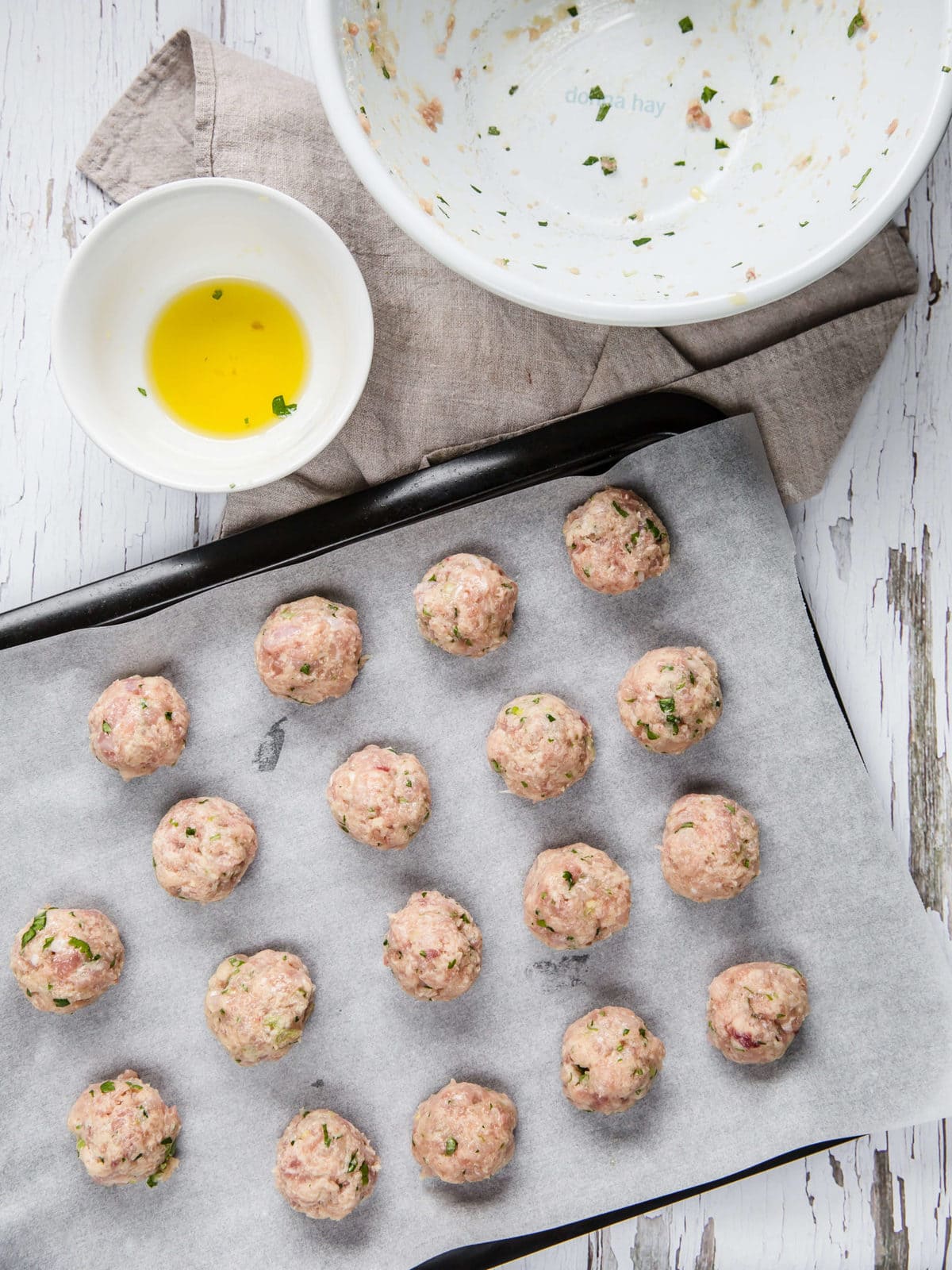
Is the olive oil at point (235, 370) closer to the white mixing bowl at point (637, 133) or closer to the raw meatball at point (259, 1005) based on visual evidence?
the white mixing bowl at point (637, 133)

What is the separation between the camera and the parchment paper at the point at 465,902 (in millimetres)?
2012

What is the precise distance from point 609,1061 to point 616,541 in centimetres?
98

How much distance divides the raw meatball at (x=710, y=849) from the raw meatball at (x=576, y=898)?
0.38 ft

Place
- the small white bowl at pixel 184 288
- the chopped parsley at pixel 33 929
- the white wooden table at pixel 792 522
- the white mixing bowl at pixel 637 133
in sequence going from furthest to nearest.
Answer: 1. the white wooden table at pixel 792 522
2. the chopped parsley at pixel 33 929
3. the small white bowl at pixel 184 288
4. the white mixing bowl at pixel 637 133

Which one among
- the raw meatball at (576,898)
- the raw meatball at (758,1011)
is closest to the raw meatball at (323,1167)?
the raw meatball at (576,898)

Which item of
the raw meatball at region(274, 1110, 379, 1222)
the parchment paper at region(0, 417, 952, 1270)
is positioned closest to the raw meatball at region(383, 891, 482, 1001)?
the parchment paper at region(0, 417, 952, 1270)

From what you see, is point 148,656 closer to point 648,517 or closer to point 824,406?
point 648,517

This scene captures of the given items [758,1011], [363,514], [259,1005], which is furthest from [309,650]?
[758,1011]

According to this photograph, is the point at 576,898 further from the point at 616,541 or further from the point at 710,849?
the point at 616,541

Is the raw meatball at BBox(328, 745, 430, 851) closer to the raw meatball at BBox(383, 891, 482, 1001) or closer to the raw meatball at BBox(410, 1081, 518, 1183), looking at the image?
the raw meatball at BBox(383, 891, 482, 1001)

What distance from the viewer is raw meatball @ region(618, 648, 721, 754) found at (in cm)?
193

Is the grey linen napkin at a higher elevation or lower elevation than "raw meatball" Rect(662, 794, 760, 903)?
higher

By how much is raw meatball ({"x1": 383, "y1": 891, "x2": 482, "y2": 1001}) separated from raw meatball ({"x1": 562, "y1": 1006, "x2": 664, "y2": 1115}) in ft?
0.80

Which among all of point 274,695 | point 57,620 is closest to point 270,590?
point 274,695
